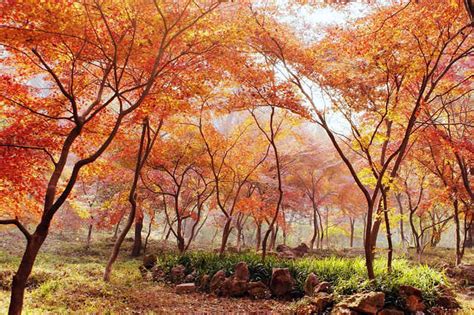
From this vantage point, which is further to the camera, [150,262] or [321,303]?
[150,262]

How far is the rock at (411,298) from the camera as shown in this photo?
8.63m

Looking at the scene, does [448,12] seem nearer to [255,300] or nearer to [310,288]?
[310,288]

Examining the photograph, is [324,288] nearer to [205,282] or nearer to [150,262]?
[205,282]

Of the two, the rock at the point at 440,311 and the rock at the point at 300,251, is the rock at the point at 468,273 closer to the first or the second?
the rock at the point at 440,311

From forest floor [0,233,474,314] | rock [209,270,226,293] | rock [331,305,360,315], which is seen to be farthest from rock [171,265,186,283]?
Result: rock [331,305,360,315]

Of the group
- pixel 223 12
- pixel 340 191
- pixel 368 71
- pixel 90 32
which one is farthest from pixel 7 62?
pixel 340 191

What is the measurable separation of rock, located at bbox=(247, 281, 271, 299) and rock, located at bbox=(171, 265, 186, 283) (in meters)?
3.20

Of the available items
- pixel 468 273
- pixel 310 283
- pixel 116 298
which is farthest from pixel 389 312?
pixel 468 273

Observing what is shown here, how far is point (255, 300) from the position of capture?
11164 millimetres

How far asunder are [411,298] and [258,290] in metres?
4.68

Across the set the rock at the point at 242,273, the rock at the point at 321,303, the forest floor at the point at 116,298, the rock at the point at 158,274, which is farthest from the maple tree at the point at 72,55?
the rock at the point at 158,274

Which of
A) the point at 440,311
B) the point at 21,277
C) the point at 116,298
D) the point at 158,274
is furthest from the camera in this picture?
the point at 158,274

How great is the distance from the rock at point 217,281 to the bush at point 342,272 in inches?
20.7

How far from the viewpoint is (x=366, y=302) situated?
321 inches
